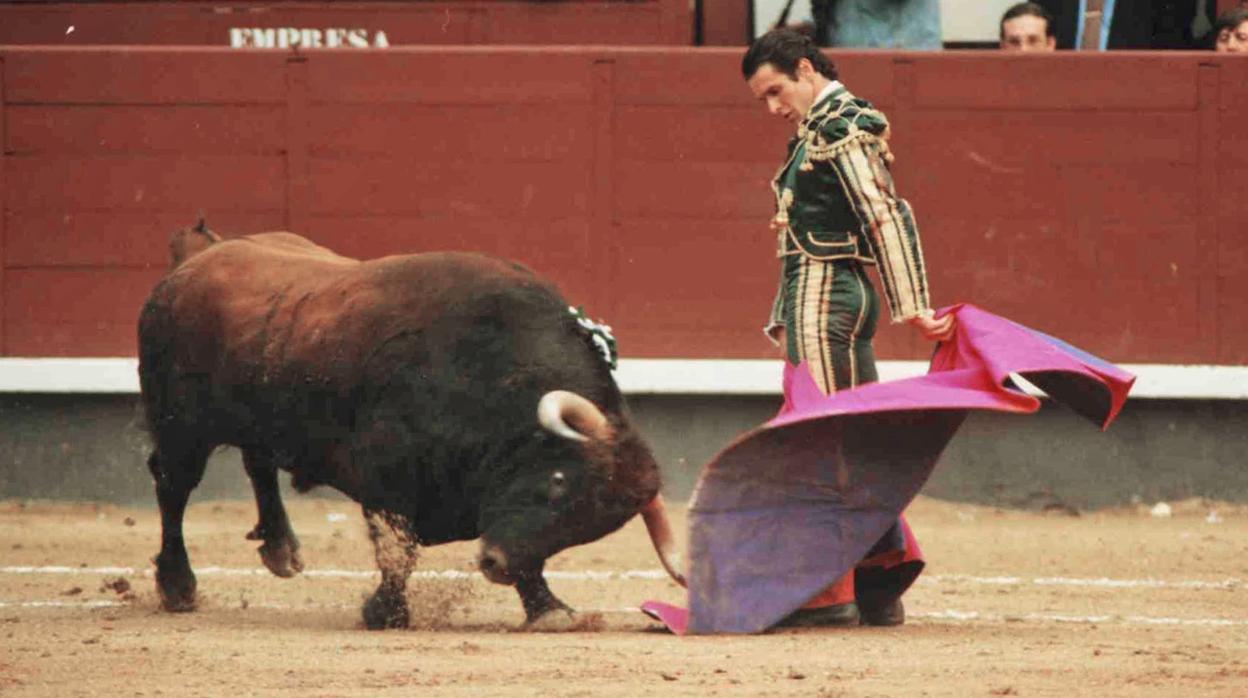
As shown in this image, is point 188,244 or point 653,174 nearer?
point 188,244

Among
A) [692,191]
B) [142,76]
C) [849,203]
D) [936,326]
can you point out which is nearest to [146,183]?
[142,76]

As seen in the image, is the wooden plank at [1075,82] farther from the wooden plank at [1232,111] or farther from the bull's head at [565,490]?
the bull's head at [565,490]

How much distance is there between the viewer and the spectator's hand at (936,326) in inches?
217

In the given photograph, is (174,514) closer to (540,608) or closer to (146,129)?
(540,608)

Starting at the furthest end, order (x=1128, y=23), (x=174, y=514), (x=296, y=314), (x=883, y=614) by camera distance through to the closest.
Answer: (x=1128, y=23), (x=174, y=514), (x=296, y=314), (x=883, y=614)

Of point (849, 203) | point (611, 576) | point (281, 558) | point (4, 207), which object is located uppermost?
point (849, 203)

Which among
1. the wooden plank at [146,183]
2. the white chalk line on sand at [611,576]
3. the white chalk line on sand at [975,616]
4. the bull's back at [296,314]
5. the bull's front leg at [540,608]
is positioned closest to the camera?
the bull's front leg at [540,608]

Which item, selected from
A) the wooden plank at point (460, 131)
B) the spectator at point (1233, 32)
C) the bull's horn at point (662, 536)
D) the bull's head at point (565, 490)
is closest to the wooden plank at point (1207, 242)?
the spectator at point (1233, 32)

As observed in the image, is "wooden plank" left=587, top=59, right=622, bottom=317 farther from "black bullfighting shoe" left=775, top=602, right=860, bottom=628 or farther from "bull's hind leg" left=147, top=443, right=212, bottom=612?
"black bullfighting shoe" left=775, top=602, right=860, bottom=628

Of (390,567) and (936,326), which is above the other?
(936,326)

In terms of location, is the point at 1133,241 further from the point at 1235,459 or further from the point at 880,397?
the point at 880,397

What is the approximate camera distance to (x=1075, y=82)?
29.9ft

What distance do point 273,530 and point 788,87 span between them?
2.08 metres

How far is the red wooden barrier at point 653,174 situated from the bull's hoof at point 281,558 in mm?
2423
